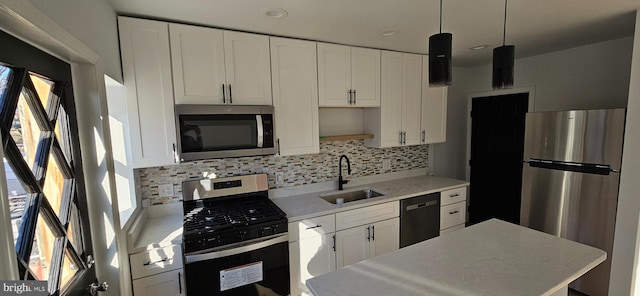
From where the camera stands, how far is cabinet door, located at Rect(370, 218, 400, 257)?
254 centimetres

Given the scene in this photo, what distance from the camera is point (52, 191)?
3.51 ft

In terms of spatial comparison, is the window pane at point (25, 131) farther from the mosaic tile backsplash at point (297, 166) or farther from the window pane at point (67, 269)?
the mosaic tile backsplash at point (297, 166)

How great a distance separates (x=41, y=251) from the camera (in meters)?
0.96

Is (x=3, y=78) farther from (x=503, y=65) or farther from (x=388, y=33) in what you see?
(x=388, y=33)

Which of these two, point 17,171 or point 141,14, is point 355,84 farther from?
point 17,171

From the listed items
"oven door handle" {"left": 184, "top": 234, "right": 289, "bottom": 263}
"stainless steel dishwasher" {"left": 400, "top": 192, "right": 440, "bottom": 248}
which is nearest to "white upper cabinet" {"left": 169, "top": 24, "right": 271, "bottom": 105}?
"oven door handle" {"left": 184, "top": 234, "right": 289, "bottom": 263}

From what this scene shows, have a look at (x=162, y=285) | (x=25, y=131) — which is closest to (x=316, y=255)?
(x=162, y=285)

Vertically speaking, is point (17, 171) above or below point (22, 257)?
above

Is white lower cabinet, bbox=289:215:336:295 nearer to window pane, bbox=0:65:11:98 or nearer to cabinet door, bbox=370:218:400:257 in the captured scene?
cabinet door, bbox=370:218:400:257

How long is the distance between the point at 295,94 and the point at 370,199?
119 cm

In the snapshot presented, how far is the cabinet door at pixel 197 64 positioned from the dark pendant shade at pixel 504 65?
69.3 inches

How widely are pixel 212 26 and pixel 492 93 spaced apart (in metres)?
3.41

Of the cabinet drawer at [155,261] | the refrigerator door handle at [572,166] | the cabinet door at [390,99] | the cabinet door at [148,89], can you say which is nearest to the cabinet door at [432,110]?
the cabinet door at [390,99]

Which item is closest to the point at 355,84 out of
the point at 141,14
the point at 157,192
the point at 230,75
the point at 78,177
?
the point at 230,75
